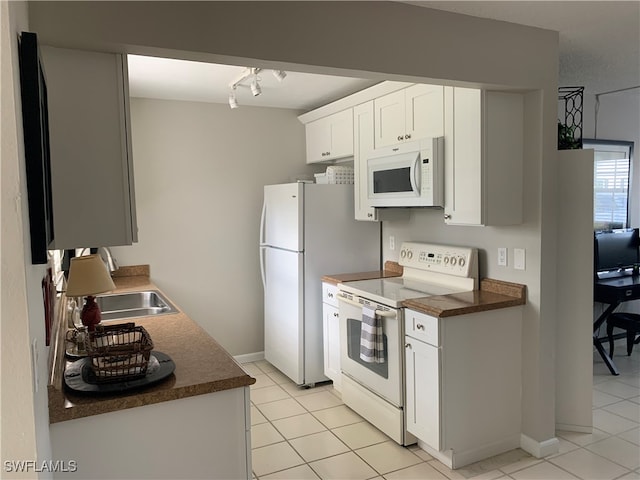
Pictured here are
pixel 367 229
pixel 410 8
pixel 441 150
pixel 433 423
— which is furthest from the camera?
pixel 367 229

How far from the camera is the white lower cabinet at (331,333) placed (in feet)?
12.4

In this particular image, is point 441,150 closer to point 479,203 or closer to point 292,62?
point 479,203

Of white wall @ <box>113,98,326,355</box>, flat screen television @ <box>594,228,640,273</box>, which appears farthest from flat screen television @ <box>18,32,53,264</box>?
flat screen television @ <box>594,228,640,273</box>

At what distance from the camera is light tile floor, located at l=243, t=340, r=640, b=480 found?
277 centimetres

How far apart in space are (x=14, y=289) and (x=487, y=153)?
8.10 feet

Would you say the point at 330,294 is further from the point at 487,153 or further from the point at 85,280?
the point at 85,280

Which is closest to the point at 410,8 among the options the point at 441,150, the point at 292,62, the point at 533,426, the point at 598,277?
the point at 292,62

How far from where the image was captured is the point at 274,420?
137 inches

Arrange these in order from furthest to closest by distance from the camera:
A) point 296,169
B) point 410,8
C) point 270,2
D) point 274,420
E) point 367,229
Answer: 1. point 296,169
2. point 367,229
3. point 274,420
4. point 410,8
5. point 270,2

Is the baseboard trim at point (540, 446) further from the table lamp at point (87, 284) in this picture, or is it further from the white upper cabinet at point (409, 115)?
the table lamp at point (87, 284)

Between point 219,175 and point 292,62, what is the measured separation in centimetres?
264

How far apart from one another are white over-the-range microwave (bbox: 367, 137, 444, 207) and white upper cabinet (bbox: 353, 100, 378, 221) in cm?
8

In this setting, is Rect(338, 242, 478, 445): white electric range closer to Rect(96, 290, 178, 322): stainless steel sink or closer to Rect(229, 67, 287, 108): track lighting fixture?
Rect(96, 290, 178, 322): stainless steel sink

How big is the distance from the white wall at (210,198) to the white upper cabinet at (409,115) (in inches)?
57.1
